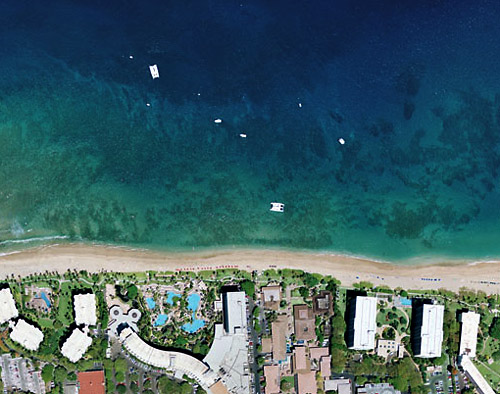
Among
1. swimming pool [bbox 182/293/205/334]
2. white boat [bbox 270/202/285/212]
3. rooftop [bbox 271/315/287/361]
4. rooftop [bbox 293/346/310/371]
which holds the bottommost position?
rooftop [bbox 293/346/310/371]

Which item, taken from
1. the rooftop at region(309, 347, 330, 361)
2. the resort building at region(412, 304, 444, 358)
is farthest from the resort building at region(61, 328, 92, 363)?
the resort building at region(412, 304, 444, 358)

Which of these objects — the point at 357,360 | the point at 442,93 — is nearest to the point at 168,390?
the point at 357,360

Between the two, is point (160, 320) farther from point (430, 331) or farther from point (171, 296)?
point (430, 331)

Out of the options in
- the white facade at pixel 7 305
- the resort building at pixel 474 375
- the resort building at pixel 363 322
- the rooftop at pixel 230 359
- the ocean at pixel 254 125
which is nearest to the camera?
the white facade at pixel 7 305

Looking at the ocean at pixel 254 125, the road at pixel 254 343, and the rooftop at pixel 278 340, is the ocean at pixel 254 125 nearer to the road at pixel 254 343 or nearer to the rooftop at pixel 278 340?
the road at pixel 254 343

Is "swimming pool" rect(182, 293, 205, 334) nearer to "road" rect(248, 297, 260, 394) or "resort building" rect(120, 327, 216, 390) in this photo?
"resort building" rect(120, 327, 216, 390)

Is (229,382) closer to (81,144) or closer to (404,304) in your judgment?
(404,304)

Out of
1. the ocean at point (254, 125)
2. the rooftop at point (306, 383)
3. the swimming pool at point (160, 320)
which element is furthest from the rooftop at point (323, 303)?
the swimming pool at point (160, 320)
